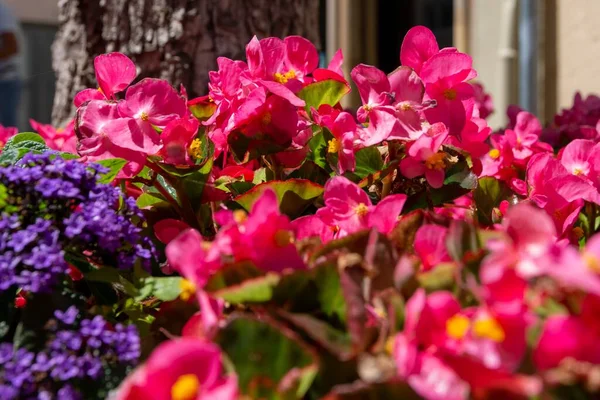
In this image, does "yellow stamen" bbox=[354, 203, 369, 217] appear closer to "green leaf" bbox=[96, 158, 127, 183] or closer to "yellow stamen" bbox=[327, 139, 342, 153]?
"yellow stamen" bbox=[327, 139, 342, 153]

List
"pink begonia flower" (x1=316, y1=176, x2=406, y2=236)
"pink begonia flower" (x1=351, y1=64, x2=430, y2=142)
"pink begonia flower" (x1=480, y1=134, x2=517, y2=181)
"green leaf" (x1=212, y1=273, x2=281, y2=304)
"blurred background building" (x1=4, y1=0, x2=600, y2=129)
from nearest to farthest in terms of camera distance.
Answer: "green leaf" (x1=212, y1=273, x2=281, y2=304)
"pink begonia flower" (x1=316, y1=176, x2=406, y2=236)
"pink begonia flower" (x1=351, y1=64, x2=430, y2=142)
"pink begonia flower" (x1=480, y1=134, x2=517, y2=181)
"blurred background building" (x1=4, y1=0, x2=600, y2=129)

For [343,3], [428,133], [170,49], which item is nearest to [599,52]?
[343,3]

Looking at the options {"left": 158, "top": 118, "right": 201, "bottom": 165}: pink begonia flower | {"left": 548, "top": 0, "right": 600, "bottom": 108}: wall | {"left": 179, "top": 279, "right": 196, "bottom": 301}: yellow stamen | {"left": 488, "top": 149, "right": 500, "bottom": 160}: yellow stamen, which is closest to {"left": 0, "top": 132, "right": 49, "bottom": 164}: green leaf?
{"left": 158, "top": 118, "right": 201, "bottom": 165}: pink begonia flower

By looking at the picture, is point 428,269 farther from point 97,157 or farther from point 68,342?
point 97,157

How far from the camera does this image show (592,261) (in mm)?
511

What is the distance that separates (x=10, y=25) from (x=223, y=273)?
4.22 m

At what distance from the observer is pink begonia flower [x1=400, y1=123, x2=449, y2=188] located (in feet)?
3.04

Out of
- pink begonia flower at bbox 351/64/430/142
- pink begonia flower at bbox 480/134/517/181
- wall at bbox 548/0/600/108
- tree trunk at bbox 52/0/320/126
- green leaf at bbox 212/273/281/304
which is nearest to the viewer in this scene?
green leaf at bbox 212/273/281/304

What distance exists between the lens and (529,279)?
0.52 meters

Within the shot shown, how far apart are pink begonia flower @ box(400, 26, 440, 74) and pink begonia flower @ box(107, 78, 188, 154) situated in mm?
311

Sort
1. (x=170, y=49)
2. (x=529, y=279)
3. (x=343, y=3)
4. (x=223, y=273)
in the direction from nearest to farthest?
(x=529, y=279)
(x=223, y=273)
(x=170, y=49)
(x=343, y=3)

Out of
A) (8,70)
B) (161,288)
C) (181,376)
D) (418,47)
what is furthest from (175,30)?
(8,70)

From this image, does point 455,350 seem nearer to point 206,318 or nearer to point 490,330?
point 490,330

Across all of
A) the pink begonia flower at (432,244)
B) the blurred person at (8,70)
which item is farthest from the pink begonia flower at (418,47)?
the blurred person at (8,70)
